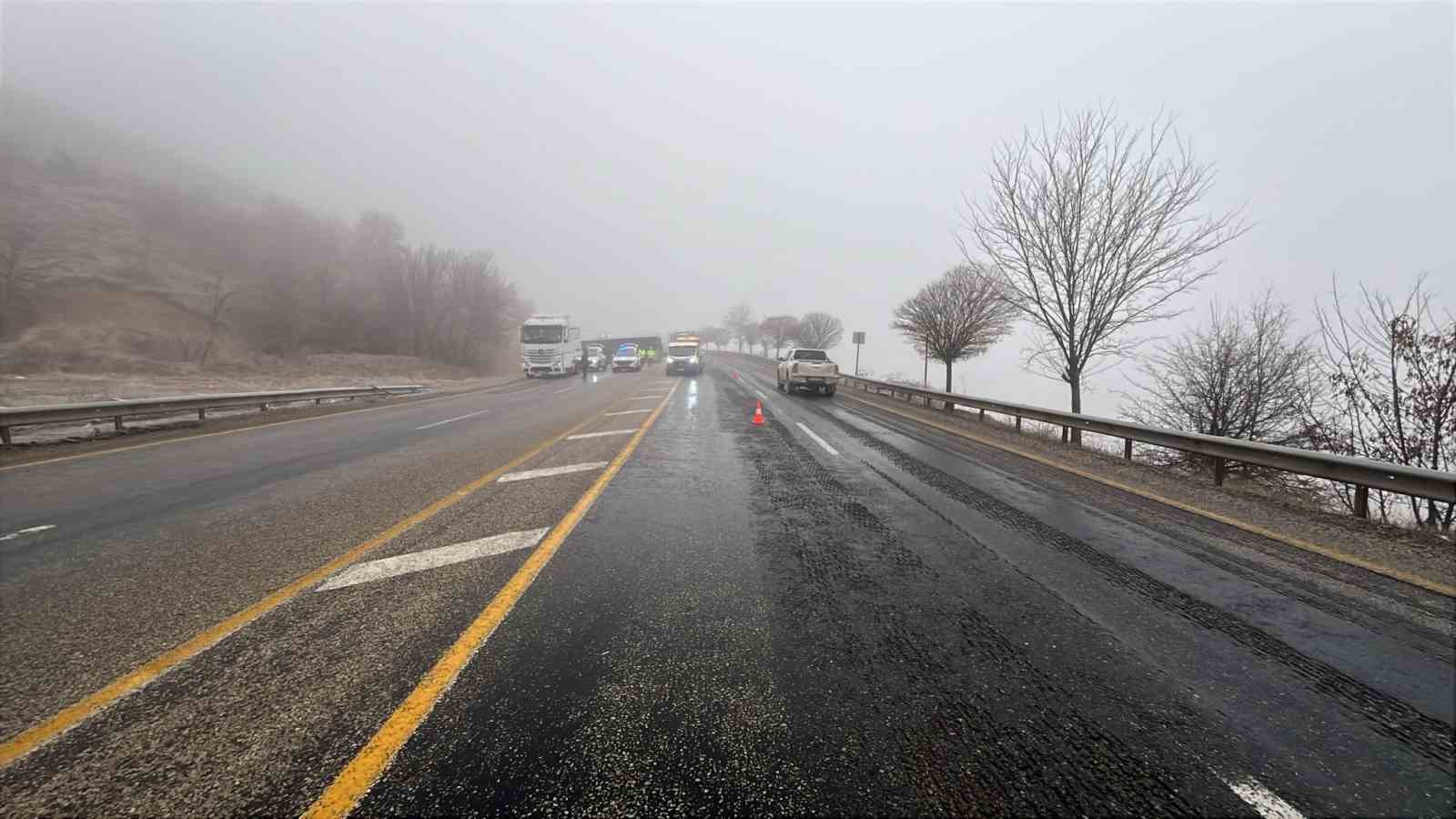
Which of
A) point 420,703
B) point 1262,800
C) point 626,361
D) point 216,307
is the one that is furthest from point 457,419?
point 216,307

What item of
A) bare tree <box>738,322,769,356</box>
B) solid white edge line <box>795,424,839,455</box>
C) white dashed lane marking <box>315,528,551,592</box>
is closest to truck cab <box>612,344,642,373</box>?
solid white edge line <box>795,424,839,455</box>

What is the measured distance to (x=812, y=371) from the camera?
19.3 meters

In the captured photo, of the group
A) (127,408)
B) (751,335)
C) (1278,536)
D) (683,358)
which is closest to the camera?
(1278,536)

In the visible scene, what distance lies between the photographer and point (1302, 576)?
3.71 metres

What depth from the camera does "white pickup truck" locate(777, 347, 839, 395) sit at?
1931 cm

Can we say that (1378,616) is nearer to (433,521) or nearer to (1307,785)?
(1307,785)

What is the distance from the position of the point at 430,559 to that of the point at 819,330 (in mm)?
66493

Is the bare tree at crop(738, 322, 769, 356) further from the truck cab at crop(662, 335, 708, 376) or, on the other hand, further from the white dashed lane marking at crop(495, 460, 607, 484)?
the white dashed lane marking at crop(495, 460, 607, 484)

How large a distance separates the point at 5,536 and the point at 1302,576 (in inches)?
418

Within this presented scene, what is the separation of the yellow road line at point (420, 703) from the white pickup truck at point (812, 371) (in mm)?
16019

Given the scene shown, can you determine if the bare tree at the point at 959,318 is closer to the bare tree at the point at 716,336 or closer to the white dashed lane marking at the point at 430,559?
the white dashed lane marking at the point at 430,559

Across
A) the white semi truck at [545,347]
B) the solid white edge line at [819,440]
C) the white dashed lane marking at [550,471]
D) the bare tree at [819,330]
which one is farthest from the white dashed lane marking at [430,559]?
the bare tree at [819,330]

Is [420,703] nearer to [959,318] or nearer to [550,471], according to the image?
[550,471]

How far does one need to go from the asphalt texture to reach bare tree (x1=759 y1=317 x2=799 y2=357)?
6464 cm
